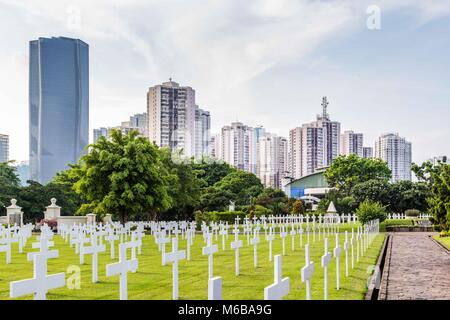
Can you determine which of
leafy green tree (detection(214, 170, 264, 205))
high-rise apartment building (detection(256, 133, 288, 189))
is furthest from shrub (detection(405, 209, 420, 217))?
high-rise apartment building (detection(256, 133, 288, 189))

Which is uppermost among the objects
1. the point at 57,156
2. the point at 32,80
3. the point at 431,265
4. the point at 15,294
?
the point at 32,80

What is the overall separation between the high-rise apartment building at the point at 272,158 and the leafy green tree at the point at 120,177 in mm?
29294

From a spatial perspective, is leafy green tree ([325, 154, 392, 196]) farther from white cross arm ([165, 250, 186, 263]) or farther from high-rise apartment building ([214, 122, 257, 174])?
white cross arm ([165, 250, 186, 263])

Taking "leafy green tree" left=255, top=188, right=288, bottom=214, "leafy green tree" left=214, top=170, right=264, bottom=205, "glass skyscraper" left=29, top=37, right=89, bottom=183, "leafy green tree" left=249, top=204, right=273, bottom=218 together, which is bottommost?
"leafy green tree" left=249, top=204, right=273, bottom=218

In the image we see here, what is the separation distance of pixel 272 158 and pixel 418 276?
5964 centimetres

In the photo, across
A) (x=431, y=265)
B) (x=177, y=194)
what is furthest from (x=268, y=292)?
(x=177, y=194)

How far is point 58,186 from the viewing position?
150ft

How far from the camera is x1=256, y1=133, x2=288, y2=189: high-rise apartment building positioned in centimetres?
6562

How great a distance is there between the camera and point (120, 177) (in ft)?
99.8

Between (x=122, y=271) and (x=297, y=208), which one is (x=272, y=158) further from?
(x=122, y=271)

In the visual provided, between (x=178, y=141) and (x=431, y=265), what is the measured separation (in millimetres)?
11216

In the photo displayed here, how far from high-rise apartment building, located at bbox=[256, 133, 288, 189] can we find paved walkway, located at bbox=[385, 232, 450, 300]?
138ft

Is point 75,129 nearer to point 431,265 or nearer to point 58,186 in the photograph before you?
point 431,265

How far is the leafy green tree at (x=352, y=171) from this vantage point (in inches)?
2630
